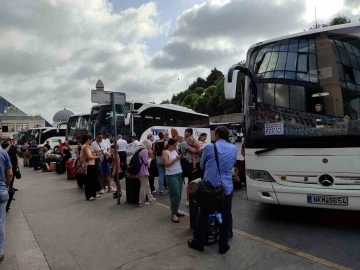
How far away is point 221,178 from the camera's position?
167 inches

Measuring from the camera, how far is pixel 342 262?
3768mm

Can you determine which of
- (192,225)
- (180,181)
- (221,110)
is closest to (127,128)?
(180,181)

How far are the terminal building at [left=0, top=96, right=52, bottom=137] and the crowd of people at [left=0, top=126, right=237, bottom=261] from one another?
80.7m

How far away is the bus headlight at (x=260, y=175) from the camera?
512cm

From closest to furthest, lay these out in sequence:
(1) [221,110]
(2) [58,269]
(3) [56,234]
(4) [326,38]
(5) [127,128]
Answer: (2) [58,269]
(4) [326,38]
(3) [56,234]
(5) [127,128]
(1) [221,110]

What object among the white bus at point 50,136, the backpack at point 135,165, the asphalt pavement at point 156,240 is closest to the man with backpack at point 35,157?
the white bus at point 50,136

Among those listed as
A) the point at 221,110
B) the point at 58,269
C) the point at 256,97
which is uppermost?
the point at 221,110

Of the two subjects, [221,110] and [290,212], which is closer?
[290,212]

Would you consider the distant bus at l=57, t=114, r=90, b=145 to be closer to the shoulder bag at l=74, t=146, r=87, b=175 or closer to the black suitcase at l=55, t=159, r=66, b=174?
the black suitcase at l=55, t=159, r=66, b=174

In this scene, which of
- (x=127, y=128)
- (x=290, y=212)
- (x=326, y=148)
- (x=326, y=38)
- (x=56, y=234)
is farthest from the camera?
(x=127, y=128)

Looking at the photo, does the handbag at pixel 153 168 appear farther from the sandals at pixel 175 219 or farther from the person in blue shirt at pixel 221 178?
the person in blue shirt at pixel 221 178

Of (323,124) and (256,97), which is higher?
(256,97)

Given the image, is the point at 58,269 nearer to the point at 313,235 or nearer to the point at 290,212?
the point at 313,235

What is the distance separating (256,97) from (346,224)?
8.72ft
